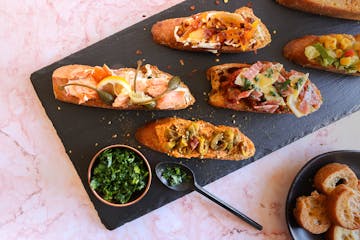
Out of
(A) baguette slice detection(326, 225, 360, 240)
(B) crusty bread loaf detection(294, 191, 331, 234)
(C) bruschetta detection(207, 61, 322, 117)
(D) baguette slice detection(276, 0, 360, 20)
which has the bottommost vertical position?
(A) baguette slice detection(326, 225, 360, 240)

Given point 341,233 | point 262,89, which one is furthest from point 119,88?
point 341,233

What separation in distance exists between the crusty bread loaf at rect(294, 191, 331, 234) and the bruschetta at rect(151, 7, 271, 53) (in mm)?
1159

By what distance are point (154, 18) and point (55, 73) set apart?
0.80m

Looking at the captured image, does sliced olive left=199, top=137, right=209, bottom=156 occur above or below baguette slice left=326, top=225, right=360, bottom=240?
above

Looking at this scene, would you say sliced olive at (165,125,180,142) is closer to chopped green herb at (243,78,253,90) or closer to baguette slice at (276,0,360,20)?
chopped green herb at (243,78,253,90)

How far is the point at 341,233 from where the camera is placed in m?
2.99

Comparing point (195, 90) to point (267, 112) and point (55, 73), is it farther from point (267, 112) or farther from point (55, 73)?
point (55, 73)

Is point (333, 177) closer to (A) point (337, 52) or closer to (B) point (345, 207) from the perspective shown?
(B) point (345, 207)

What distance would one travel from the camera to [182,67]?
3.03 m

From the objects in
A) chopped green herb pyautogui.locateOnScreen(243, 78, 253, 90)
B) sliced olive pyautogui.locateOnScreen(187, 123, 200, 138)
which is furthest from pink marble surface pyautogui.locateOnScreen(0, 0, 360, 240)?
chopped green herb pyautogui.locateOnScreen(243, 78, 253, 90)

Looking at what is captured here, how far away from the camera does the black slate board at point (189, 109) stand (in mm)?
2961

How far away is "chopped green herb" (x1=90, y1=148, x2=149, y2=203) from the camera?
2795 millimetres

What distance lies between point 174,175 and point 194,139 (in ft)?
1.08

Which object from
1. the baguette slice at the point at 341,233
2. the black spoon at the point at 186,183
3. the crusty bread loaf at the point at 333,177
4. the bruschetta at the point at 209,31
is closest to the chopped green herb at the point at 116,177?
the black spoon at the point at 186,183
